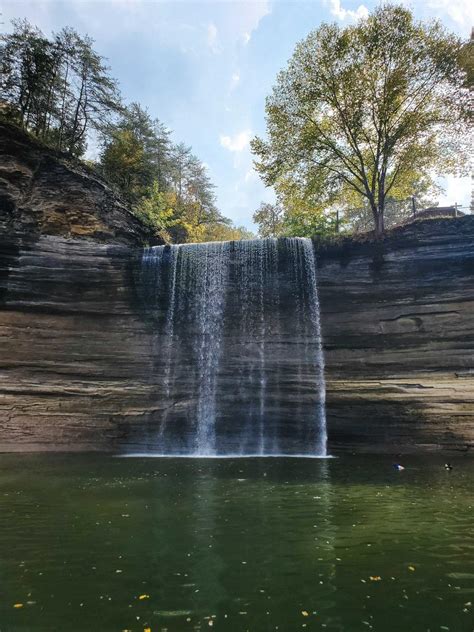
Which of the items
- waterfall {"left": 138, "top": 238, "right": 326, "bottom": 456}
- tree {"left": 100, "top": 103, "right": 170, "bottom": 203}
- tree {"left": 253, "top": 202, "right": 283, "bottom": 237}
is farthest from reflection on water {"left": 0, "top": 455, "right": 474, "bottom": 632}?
tree {"left": 253, "top": 202, "right": 283, "bottom": 237}

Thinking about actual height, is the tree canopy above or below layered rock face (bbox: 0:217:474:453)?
above

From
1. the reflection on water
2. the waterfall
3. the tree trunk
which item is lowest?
the reflection on water

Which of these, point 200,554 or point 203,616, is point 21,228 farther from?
point 203,616

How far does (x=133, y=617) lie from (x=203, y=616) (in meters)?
0.70

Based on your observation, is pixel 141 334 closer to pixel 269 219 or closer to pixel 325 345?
pixel 325 345

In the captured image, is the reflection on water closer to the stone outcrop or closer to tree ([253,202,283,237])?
the stone outcrop

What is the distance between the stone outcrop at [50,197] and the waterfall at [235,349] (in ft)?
9.86

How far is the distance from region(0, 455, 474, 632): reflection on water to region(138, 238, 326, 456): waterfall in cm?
573

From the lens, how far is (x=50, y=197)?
64.0 ft

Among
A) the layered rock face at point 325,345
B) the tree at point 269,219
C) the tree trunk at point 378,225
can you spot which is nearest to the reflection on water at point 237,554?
the layered rock face at point 325,345

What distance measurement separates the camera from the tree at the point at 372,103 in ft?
63.9

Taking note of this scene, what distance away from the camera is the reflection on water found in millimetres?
4270

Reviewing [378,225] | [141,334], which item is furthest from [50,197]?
[378,225]

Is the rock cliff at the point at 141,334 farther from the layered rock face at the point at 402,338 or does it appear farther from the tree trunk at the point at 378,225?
the tree trunk at the point at 378,225
